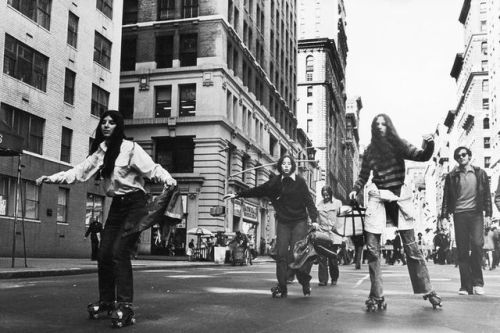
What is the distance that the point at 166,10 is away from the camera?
4253cm

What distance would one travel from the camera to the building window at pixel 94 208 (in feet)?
98.6

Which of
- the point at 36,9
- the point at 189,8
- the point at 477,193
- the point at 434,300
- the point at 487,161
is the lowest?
the point at 434,300

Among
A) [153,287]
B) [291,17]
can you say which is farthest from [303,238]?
[291,17]

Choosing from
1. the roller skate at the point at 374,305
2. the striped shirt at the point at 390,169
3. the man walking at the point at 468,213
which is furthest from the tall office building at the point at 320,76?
the roller skate at the point at 374,305

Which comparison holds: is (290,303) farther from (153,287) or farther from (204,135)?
(204,135)

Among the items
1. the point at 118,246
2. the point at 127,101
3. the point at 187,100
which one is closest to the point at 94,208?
the point at 187,100

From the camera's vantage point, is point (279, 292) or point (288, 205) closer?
point (279, 292)

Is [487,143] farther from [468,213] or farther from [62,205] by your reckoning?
[468,213]

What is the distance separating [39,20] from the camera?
2670 centimetres

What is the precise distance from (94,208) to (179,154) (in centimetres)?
1113

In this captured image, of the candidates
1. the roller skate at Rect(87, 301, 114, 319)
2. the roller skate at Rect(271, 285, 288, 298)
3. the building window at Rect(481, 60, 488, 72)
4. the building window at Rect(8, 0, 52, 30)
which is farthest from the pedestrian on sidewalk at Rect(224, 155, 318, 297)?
the building window at Rect(481, 60, 488, 72)

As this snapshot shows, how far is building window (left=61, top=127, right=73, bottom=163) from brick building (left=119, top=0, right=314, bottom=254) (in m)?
11.4

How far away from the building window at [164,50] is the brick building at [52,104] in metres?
9.23

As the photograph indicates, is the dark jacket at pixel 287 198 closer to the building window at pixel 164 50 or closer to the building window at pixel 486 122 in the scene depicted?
the building window at pixel 164 50
